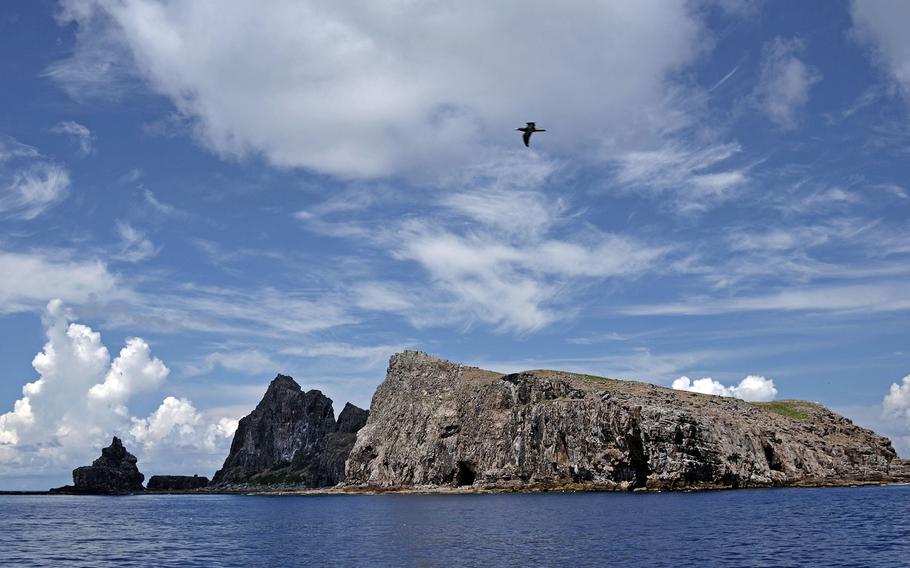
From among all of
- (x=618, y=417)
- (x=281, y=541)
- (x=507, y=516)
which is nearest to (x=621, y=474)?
(x=618, y=417)

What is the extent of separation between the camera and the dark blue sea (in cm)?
6675

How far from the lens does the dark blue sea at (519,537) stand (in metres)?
66.8

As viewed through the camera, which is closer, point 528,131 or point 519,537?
point 528,131

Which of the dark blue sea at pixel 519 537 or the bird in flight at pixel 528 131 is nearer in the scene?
the bird in flight at pixel 528 131

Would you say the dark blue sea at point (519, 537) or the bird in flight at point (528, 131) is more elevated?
the bird in flight at point (528, 131)

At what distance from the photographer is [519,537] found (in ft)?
279

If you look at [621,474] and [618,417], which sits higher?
[618,417]

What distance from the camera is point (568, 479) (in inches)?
7736

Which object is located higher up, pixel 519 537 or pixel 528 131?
pixel 528 131

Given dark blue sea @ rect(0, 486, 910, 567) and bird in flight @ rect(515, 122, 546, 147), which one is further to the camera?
dark blue sea @ rect(0, 486, 910, 567)

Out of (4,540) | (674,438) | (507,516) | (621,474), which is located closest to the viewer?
(4,540)

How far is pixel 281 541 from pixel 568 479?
118834 mm

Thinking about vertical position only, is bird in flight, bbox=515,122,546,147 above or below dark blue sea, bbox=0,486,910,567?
above

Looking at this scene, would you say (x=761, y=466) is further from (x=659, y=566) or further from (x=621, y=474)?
(x=659, y=566)
